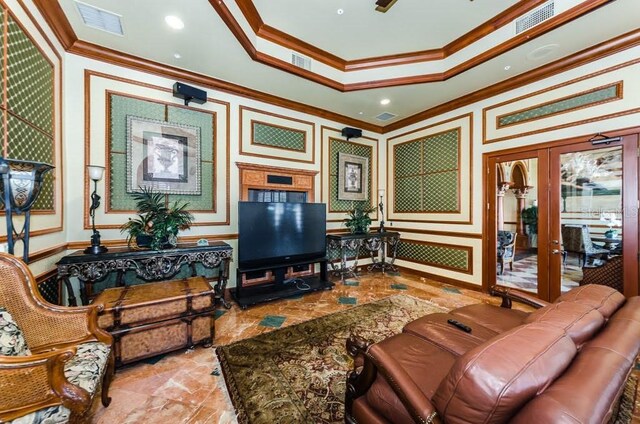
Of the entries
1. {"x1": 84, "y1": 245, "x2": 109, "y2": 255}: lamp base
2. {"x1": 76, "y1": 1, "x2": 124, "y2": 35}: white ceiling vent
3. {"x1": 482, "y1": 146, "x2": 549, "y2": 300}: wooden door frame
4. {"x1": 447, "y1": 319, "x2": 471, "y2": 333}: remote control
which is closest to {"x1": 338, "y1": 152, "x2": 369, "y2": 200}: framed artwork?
{"x1": 482, "y1": 146, "x2": 549, "y2": 300}: wooden door frame

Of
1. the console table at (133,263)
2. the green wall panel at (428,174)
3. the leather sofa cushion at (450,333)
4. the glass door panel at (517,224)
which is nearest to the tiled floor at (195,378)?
the console table at (133,263)

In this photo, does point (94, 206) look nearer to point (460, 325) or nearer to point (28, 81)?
point (28, 81)

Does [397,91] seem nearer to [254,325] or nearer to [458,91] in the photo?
[458,91]

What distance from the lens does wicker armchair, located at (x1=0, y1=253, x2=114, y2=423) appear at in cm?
111

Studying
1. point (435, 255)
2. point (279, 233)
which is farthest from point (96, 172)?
point (435, 255)

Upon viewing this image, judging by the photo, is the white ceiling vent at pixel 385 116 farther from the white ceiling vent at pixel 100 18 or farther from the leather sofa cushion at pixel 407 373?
the leather sofa cushion at pixel 407 373

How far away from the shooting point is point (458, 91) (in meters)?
4.12

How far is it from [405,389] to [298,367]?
1449mm

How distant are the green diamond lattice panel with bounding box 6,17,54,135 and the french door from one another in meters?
5.63

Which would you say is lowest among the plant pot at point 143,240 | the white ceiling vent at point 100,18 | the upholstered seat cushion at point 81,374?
the upholstered seat cushion at point 81,374

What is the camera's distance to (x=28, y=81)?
2170 millimetres

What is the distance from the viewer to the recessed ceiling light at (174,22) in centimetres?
259

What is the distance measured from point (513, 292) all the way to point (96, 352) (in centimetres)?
320

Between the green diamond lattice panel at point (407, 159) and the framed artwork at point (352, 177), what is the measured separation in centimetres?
69
